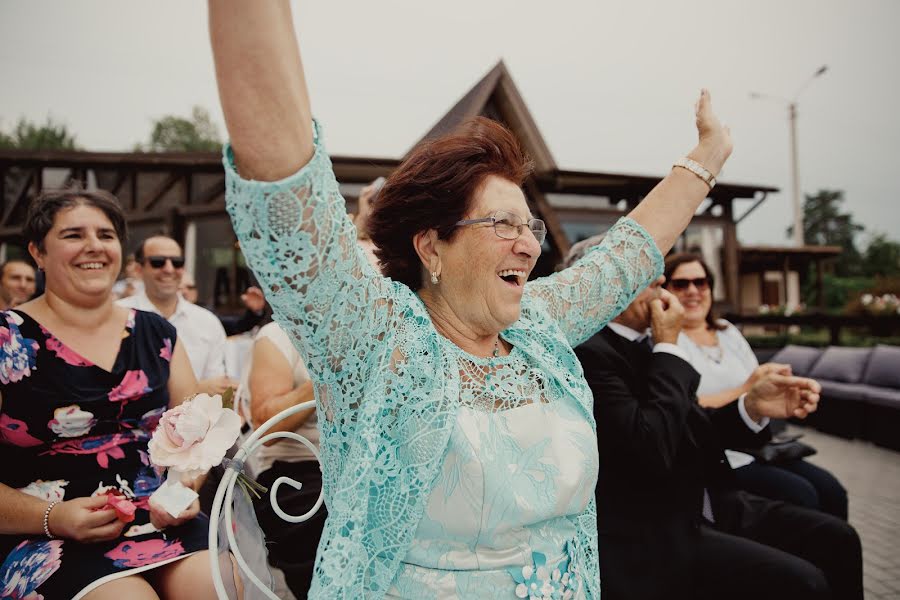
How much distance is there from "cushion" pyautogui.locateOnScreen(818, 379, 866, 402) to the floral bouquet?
8.38m

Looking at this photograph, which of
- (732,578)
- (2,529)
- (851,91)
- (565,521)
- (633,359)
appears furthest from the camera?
(851,91)

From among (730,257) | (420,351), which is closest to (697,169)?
(420,351)

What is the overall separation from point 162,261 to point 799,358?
29.9 feet

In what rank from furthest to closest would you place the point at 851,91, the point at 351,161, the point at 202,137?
the point at 202,137
the point at 851,91
the point at 351,161

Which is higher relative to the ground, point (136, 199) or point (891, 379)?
point (136, 199)

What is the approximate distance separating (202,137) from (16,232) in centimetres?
4168

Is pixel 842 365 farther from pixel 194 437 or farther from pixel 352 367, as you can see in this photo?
pixel 194 437

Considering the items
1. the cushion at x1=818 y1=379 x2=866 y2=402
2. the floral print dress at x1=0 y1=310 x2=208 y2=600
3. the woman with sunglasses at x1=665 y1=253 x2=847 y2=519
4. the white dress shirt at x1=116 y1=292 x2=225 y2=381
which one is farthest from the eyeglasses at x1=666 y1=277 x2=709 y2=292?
the cushion at x1=818 y1=379 x2=866 y2=402

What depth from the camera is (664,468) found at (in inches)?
79.6

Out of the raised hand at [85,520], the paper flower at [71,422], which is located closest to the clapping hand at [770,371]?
the raised hand at [85,520]

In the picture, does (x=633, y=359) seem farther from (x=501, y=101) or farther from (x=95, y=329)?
(x=501, y=101)

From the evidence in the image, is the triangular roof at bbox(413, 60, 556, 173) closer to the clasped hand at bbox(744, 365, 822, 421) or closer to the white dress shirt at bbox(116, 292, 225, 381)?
the white dress shirt at bbox(116, 292, 225, 381)

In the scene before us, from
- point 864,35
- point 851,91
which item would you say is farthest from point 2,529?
point 851,91

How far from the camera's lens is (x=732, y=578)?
2.19 meters
